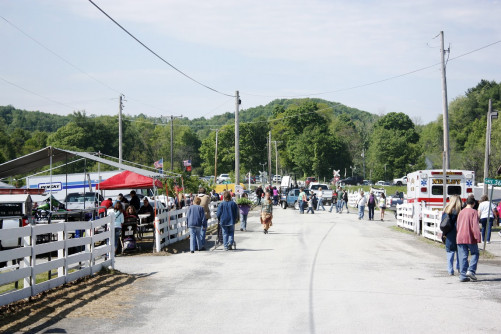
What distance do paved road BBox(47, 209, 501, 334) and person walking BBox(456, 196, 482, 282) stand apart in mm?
315

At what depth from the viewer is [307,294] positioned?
10297mm

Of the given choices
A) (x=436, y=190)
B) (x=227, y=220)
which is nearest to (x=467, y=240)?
(x=227, y=220)

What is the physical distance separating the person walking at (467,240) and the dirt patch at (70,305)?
6.48 meters

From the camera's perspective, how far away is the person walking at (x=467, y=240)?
12039 millimetres

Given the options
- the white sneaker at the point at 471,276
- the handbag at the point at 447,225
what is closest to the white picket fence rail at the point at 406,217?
the handbag at the point at 447,225

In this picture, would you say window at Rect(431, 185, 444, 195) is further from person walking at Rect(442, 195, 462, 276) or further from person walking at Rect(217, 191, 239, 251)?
person walking at Rect(442, 195, 462, 276)

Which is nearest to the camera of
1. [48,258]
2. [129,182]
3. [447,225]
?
[48,258]

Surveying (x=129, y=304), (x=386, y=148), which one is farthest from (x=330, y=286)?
(x=386, y=148)

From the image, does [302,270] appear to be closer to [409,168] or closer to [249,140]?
[409,168]

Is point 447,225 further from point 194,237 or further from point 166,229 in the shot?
point 166,229

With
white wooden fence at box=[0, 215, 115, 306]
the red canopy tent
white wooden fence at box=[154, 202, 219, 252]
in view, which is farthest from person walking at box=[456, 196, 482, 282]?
the red canopy tent

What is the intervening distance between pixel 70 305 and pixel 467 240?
25.5 ft

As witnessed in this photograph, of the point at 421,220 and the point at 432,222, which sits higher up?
the point at 432,222

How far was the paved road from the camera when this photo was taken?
792cm
